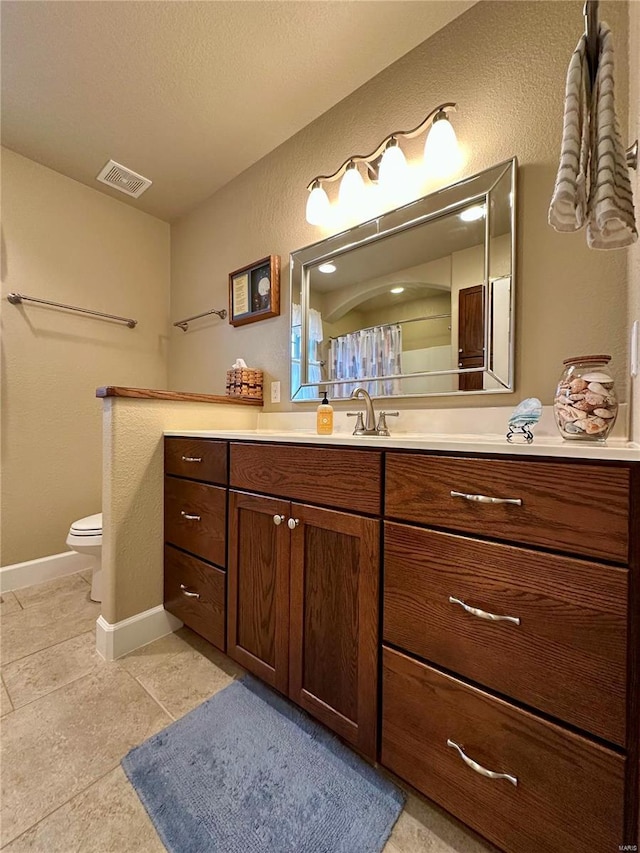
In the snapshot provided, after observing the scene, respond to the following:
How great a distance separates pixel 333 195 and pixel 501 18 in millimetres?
776

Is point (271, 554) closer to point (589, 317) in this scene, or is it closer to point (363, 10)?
point (589, 317)

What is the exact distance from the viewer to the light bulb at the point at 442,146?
1212mm

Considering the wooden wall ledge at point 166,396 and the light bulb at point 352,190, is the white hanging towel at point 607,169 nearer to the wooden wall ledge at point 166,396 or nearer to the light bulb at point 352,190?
the light bulb at point 352,190

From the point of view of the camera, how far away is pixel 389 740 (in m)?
0.82

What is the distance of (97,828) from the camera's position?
2.57ft

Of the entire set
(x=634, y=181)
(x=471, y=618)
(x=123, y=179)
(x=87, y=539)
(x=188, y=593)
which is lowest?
(x=188, y=593)

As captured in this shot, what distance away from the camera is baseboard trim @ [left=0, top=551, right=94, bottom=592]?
1.92m

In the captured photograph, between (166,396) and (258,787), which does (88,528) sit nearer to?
(166,396)

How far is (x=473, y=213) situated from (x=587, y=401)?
851 mm

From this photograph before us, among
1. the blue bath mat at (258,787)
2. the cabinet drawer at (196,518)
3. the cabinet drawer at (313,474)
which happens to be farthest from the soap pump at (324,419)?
the blue bath mat at (258,787)

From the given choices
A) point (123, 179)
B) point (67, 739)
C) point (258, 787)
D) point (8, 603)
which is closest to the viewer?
point (258, 787)

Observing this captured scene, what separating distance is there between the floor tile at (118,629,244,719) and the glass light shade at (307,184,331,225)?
6.51 feet

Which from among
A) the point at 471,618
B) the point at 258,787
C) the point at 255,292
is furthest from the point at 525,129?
the point at 258,787

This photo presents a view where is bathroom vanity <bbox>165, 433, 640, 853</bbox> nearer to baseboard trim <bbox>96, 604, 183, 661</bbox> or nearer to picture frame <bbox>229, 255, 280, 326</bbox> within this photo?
baseboard trim <bbox>96, 604, 183, 661</bbox>
